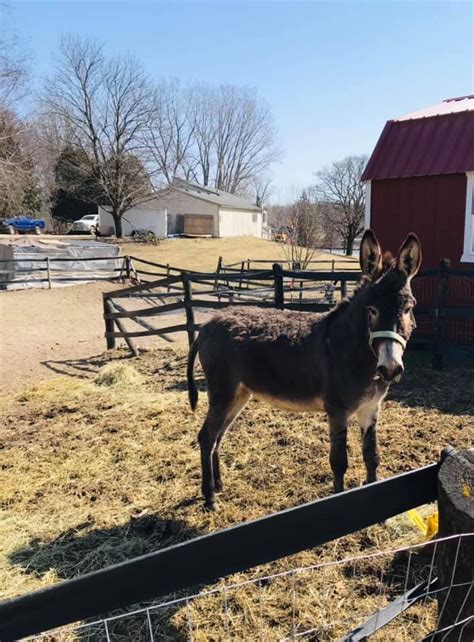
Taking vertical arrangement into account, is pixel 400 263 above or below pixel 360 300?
above

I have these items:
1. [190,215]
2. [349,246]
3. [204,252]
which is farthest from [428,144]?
[190,215]

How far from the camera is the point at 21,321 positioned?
13.1 meters

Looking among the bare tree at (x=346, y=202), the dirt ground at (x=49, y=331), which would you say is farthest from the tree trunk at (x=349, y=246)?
the dirt ground at (x=49, y=331)

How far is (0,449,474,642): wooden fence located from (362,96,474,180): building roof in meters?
7.62

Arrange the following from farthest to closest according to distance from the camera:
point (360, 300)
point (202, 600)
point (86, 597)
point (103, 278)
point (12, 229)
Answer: point (12, 229) < point (103, 278) < point (360, 300) < point (202, 600) < point (86, 597)

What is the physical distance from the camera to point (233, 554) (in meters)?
1.34

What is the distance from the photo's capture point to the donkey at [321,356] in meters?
2.96

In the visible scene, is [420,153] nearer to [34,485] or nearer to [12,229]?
[34,485]

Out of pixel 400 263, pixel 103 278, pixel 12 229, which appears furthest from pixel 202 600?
pixel 12 229

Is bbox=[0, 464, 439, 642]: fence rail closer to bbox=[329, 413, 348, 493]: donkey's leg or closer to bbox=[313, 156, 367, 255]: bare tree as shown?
bbox=[329, 413, 348, 493]: donkey's leg

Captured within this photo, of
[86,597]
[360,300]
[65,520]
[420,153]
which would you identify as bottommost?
[65,520]

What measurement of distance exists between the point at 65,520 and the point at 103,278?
1765 centimetres

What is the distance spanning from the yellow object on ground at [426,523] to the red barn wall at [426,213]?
5918 mm

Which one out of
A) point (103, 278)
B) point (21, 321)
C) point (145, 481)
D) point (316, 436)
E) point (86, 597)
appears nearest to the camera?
point (86, 597)
